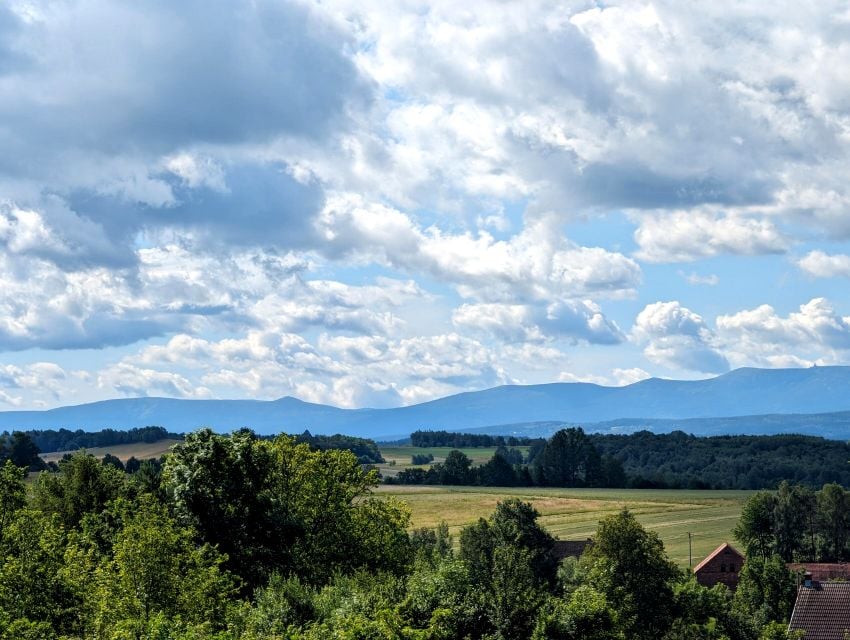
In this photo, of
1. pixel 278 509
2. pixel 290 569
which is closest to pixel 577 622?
pixel 290 569

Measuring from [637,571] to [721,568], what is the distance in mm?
52223

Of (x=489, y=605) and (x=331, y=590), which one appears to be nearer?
(x=489, y=605)

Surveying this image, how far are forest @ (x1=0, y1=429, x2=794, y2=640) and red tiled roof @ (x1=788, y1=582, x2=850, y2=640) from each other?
4.93 m

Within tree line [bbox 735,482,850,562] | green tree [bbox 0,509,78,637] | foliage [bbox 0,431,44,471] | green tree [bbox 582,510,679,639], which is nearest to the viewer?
green tree [bbox 0,509,78,637]

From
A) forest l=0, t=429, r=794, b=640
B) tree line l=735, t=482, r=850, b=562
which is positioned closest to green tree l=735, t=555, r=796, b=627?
forest l=0, t=429, r=794, b=640

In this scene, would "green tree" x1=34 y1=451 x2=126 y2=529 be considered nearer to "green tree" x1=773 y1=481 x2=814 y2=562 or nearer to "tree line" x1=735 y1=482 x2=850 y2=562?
"tree line" x1=735 y1=482 x2=850 y2=562

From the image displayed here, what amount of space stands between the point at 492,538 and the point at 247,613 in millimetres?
62170

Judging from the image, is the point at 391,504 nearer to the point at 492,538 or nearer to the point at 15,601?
the point at 492,538

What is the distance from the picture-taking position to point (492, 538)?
4043 inches

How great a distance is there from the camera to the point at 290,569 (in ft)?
209

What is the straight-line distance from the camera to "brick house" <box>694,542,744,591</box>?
118 m

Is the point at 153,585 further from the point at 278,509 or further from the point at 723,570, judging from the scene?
the point at 723,570

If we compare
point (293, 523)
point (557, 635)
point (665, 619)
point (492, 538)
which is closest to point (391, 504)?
point (293, 523)

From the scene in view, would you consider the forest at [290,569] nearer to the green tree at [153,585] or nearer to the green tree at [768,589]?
the green tree at [153,585]
